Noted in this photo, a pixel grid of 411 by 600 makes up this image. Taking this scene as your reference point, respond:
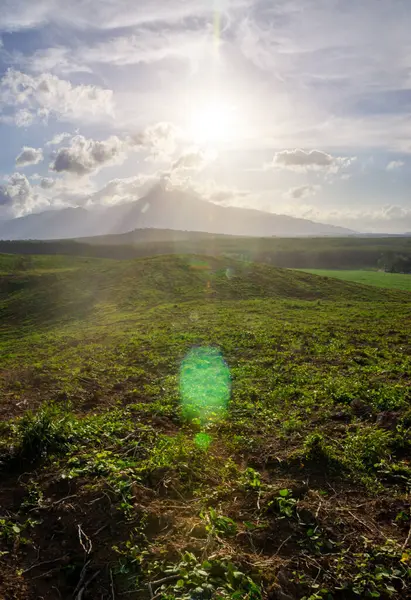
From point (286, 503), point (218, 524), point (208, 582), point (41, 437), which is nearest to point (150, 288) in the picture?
point (41, 437)

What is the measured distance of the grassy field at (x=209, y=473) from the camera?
221 inches

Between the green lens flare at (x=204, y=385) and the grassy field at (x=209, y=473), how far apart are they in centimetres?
9

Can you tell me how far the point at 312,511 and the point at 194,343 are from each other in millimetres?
16588

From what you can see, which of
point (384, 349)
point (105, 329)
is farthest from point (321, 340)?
point (105, 329)

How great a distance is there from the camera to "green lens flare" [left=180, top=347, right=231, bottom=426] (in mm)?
12242

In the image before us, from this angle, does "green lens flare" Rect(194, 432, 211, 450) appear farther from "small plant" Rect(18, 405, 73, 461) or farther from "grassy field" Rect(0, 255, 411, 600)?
"small plant" Rect(18, 405, 73, 461)

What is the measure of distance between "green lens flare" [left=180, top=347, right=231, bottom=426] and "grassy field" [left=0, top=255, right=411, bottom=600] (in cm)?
9

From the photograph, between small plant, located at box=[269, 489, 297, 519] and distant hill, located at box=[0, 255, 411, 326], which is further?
distant hill, located at box=[0, 255, 411, 326]

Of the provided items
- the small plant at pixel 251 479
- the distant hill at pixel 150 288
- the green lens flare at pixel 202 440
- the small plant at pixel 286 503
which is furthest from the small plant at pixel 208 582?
the distant hill at pixel 150 288

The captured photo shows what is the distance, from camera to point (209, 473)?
27.7 feet

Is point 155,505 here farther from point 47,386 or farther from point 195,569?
point 47,386

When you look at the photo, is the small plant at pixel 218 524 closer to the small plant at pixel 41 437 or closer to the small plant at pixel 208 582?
the small plant at pixel 208 582

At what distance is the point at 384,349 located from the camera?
20.2 metres

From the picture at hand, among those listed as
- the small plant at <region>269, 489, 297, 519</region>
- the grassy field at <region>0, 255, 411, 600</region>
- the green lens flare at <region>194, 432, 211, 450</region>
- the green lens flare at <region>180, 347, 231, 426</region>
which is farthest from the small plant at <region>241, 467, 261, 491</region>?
the green lens flare at <region>180, 347, 231, 426</region>
